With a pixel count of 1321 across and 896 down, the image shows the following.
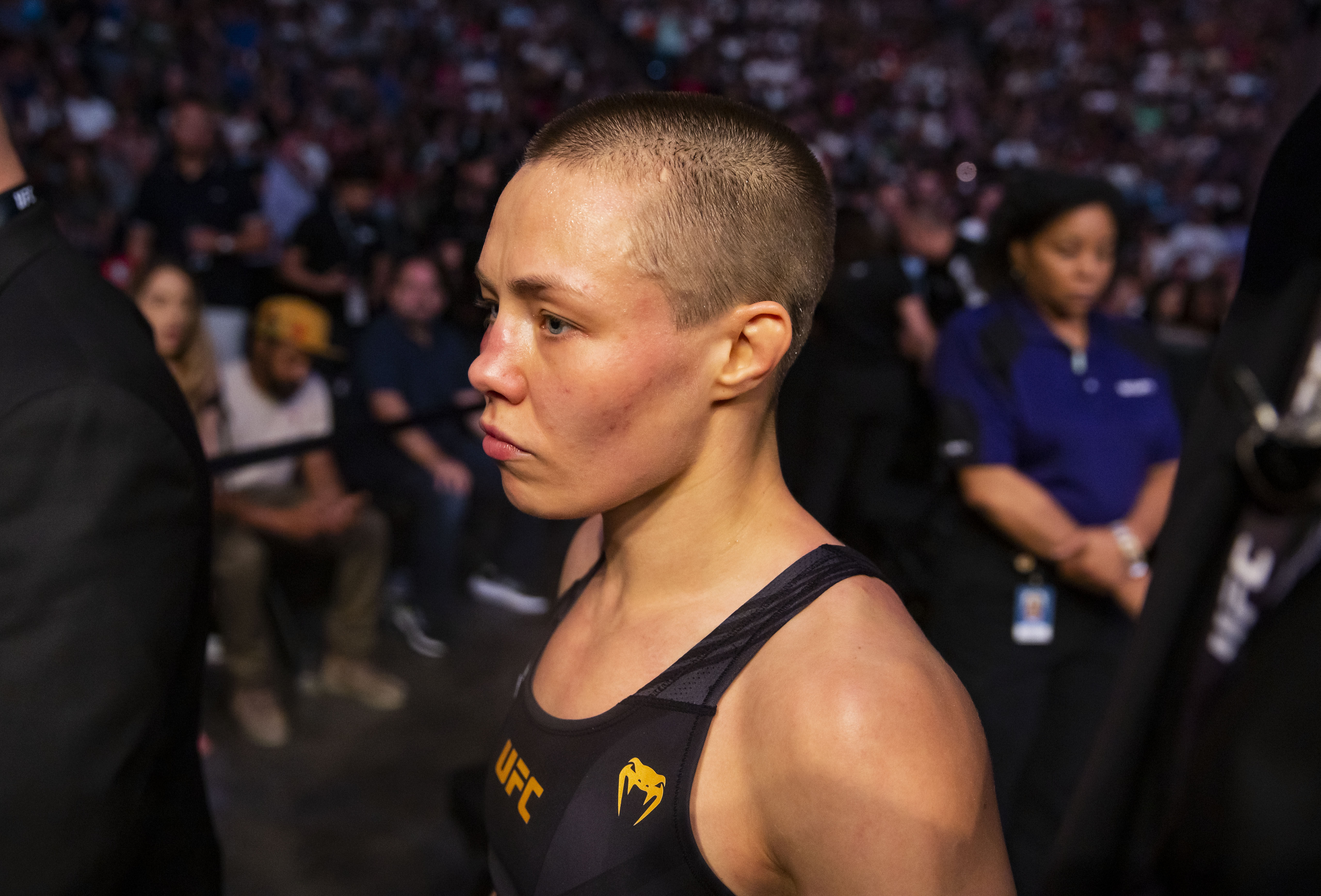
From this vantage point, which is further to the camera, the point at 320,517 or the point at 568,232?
the point at 320,517

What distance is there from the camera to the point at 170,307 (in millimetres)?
3104

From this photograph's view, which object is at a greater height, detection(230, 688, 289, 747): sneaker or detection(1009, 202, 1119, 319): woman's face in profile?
detection(1009, 202, 1119, 319): woman's face in profile

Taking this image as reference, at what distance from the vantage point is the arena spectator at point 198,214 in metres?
4.77

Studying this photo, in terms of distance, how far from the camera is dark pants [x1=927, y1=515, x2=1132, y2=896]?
217 centimetres

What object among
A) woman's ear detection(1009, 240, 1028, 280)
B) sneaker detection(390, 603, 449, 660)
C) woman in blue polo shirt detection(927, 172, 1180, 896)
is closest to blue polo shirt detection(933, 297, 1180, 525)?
woman in blue polo shirt detection(927, 172, 1180, 896)

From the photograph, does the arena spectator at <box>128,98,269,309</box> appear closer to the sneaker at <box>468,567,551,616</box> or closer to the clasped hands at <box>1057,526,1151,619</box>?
the sneaker at <box>468,567,551,616</box>

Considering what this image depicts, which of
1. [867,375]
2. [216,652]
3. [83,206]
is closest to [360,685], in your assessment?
[216,652]

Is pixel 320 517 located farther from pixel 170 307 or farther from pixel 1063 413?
pixel 1063 413

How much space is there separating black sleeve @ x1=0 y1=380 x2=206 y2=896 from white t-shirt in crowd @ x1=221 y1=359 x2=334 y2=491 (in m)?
2.24

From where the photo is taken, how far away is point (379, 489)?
402 centimetres

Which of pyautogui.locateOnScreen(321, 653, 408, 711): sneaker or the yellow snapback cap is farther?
the yellow snapback cap

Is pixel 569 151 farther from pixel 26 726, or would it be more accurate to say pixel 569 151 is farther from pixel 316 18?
pixel 316 18

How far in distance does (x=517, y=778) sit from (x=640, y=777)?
0.21m

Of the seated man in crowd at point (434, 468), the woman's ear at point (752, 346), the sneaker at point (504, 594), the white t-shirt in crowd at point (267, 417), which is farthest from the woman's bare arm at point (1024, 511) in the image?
the sneaker at point (504, 594)
